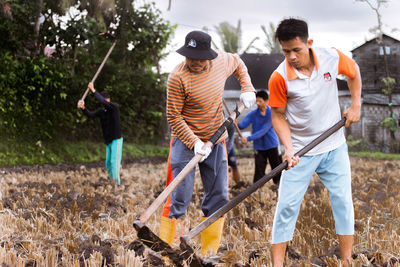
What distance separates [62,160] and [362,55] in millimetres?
16346

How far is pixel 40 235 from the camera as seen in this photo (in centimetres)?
387

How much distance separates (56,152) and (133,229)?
26.9 feet

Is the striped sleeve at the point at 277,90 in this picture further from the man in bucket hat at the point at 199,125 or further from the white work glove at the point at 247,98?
the white work glove at the point at 247,98

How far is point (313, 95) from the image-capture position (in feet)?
9.89

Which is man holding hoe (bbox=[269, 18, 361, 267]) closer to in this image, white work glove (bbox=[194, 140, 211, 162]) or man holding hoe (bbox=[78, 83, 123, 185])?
white work glove (bbox=[194, 140, 211, 162])

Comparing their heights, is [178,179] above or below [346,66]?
below

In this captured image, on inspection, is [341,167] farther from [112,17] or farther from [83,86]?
[112,17]

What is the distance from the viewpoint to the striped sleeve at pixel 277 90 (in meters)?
3.01

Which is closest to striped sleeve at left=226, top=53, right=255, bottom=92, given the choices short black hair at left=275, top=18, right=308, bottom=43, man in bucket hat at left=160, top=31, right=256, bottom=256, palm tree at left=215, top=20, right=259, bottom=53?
man in bucket hat at left=160, top=31, right=256, bottom=256

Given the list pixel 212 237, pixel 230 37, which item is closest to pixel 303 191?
pixel 212 237

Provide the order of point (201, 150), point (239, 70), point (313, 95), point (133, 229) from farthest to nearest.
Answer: point (133, 229), point (239, 70), point (201, 150), point (313, 95)

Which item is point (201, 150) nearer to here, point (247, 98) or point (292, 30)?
point (247, 98)

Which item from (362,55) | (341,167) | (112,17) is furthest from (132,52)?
(362,55)

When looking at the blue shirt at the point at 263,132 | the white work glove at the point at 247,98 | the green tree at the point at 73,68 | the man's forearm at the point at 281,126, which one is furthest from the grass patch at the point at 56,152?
the man's forearm at the point at 281,126
